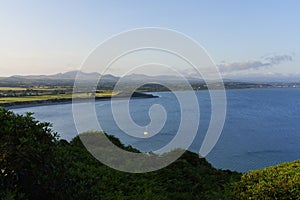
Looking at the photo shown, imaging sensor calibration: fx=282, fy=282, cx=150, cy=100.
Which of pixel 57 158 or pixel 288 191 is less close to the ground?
pixel 57 158

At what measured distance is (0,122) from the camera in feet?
11.6

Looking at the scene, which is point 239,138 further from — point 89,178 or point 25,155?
point 25,155

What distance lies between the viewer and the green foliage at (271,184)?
A: 19.4 ft

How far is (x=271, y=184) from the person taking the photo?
20.1ft

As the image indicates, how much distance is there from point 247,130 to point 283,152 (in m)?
15.2

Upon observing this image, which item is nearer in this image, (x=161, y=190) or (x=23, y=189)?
(x=23, y=189)

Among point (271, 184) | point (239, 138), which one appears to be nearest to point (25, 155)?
point (271, 184)

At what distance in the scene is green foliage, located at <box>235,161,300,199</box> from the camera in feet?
19.4

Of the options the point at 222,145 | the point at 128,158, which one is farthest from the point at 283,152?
the point at 128,158

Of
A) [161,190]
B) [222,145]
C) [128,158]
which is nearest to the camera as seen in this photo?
[161,190]

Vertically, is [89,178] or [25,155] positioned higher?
[25,155]

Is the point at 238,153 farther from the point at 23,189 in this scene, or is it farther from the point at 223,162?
the point at 23,189

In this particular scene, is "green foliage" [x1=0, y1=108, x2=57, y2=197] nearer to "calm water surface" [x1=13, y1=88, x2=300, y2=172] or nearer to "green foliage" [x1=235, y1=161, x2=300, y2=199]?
"green foliage" [x1=235, y1=161, x2=300, y2=199]

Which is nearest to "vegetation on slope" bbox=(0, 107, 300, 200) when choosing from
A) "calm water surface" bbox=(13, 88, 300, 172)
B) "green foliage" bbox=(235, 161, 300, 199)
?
"green foliage" bbox=(235, 161, 300, 199)
